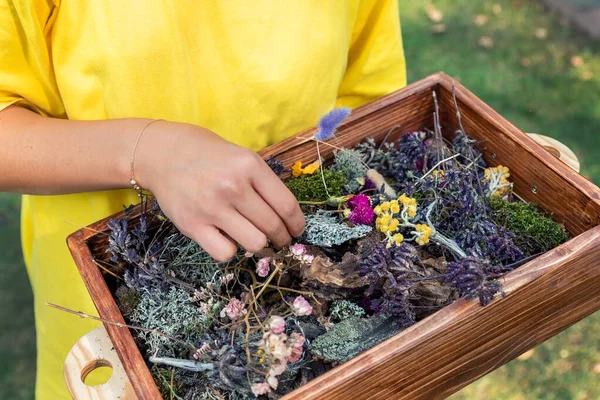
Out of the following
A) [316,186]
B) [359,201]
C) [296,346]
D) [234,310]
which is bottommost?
[296,346]

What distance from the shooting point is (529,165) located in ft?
4.57

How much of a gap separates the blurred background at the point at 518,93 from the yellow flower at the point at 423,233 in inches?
68.1

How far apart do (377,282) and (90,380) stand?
0.97 meters

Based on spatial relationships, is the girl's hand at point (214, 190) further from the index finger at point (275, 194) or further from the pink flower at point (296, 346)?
the pink flower at point (296, 346)

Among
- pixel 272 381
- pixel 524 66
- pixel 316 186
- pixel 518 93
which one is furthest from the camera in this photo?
pixel 524 66

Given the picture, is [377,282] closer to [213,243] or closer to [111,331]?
[213,243]

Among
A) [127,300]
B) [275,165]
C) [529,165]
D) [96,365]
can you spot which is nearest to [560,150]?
[529,165]

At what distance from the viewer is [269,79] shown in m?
1.38

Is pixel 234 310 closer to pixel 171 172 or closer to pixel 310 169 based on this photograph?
pixel 171 172

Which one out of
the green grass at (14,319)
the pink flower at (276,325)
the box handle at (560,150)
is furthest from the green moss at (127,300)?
the green grass at (14,319)

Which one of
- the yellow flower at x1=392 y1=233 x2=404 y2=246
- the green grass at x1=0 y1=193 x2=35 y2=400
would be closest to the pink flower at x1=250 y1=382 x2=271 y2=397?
the yellow flower at x1=392 y1=233 x2=404 y2=246

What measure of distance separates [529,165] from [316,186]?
1.63 ft

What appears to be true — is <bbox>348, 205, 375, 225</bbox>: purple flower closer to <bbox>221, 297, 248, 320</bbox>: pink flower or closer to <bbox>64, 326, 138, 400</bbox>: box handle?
<bbox>221, 297, 248, 320</bbox>: pink flower

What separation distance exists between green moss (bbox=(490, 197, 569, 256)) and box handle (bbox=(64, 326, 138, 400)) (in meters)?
0.85
